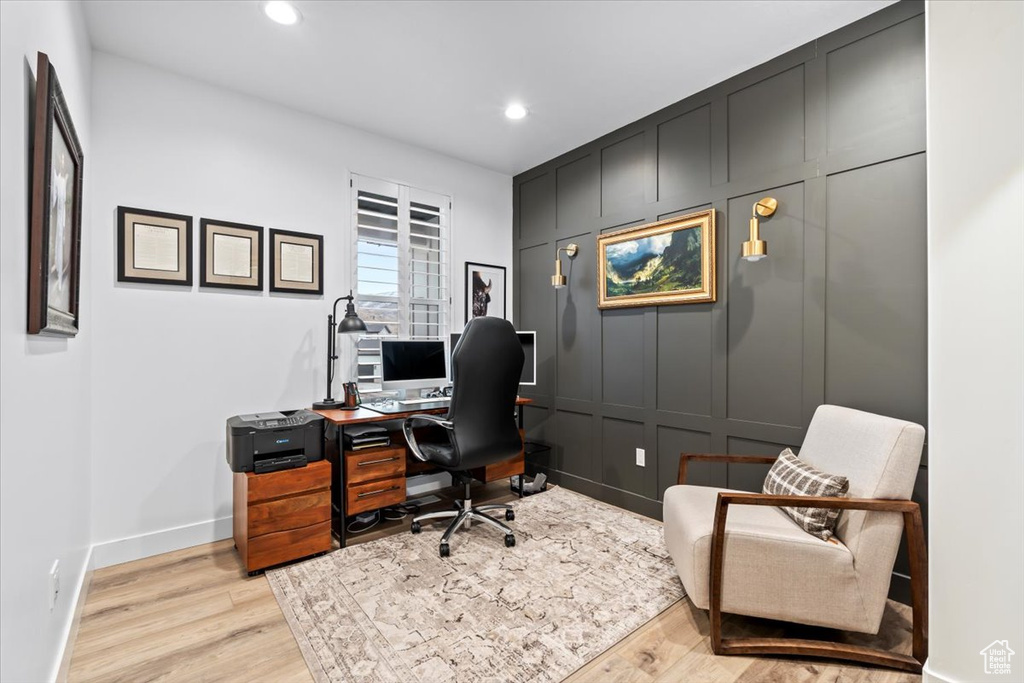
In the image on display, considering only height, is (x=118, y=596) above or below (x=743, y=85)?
below

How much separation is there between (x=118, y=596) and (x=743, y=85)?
4.43 metres

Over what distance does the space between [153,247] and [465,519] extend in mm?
2523

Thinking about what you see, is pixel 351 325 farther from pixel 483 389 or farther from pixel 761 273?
pixel 761 273

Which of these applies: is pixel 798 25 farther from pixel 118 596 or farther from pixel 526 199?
pixel 118 596

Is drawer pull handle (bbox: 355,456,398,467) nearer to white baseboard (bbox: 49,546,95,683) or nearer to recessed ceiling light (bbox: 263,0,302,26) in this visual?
white baseboard (bbox: 49,546,95,683)

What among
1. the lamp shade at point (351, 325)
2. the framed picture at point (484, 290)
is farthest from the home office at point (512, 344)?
the lamp shade at point (351, 325)

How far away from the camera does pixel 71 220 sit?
1.71m

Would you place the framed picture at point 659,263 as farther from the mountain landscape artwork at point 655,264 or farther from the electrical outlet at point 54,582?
the electrical outlet at point 54,582

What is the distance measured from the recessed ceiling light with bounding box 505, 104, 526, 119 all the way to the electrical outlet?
10.7 feet

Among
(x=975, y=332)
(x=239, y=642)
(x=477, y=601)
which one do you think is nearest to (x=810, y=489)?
(x=975, y=332)

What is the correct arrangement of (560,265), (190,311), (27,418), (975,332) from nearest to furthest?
(27,418) < (975,332) < (190,311) < (560,265)

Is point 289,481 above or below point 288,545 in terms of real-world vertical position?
above

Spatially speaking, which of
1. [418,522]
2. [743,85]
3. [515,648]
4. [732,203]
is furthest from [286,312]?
[743,85]

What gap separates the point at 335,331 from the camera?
3.33 metres
